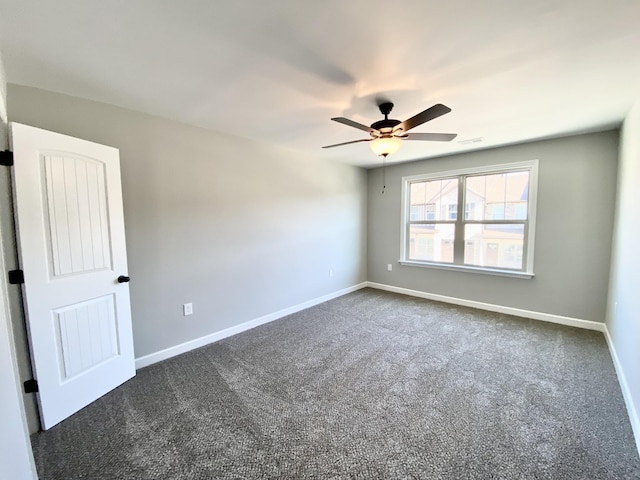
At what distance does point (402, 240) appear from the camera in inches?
189

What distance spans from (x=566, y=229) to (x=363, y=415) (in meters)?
3.40

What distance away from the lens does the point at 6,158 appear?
1655 millimetres

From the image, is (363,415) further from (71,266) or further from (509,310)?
(509,310)

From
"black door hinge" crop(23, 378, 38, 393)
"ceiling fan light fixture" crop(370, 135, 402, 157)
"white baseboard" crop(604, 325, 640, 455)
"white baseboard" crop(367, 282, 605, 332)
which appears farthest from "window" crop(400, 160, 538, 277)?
"black door hinge" crop(23, 378, 38, 393)

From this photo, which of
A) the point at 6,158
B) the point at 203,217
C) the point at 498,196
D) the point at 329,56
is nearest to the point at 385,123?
the point at 329,56

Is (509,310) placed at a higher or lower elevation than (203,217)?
lower

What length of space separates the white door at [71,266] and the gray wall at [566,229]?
4.35 m

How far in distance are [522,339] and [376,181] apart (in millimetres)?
3278

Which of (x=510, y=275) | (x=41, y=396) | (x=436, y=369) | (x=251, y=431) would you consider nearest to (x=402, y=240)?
(x=510, y=275)

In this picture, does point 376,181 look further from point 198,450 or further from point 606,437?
point 198,450

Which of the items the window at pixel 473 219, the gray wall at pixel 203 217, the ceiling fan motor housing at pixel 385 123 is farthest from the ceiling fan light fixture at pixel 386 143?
the window at pixel 473 219

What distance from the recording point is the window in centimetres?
364

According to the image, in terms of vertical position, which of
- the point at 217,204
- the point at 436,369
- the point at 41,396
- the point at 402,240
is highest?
the point at 217,204

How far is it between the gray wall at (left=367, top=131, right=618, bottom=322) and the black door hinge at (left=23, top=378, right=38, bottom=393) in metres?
4.77
